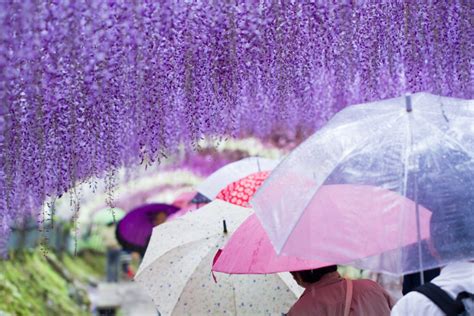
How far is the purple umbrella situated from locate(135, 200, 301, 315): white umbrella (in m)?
5.04

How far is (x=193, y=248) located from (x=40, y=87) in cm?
117

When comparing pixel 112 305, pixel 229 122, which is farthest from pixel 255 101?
pixel 112 305

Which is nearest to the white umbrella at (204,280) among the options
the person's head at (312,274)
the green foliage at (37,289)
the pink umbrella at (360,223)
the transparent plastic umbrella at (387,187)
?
the person's head at (312,274)

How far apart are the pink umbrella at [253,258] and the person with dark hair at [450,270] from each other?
2.57 ft

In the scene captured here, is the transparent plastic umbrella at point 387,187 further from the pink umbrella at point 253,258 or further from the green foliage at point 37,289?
the green foliage at point 37,289

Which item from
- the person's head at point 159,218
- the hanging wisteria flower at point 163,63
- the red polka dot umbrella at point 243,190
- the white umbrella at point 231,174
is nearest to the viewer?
the hanging wisteria flower at point 163,63

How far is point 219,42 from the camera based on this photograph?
4.80 meters

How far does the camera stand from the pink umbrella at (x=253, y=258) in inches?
145

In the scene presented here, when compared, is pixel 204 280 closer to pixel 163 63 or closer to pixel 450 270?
pixel 163 63

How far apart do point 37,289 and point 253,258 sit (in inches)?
269

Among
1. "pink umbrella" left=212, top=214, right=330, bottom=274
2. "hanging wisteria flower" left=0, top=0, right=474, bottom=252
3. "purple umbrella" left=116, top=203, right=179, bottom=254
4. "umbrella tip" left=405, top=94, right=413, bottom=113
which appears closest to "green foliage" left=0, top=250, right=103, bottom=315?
"purple umbrella" left=116, top=203, right=179, bottom=254

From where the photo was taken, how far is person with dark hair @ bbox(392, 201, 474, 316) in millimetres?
2703

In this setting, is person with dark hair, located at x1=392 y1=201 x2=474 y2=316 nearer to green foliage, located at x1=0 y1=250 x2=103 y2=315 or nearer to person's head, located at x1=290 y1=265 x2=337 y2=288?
person's head, located at x1=290 y1=265 x2=337 y2=288

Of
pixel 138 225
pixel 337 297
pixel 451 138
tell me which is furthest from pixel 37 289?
pixel 451 138
